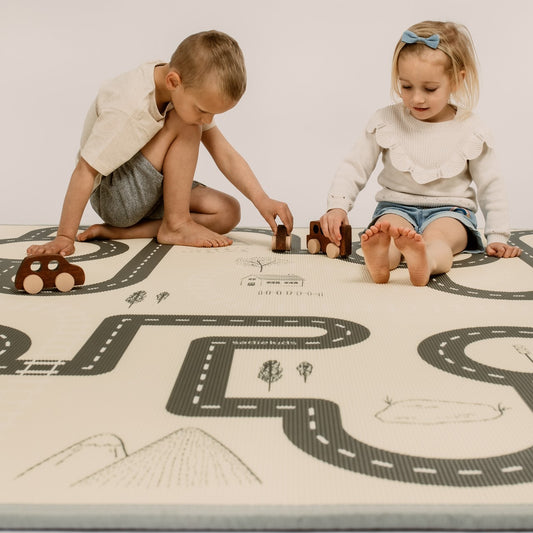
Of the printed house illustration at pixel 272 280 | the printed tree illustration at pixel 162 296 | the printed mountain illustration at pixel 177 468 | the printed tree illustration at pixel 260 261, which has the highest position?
the printed mountain illustration at pixel 177 468

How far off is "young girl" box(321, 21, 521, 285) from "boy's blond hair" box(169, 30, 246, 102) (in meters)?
0.32

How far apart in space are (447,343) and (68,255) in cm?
80

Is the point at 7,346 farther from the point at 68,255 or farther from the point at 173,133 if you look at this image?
the point at 173,133

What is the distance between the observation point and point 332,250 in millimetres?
1514

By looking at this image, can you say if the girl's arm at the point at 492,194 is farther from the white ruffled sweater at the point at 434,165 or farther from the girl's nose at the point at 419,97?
the girl's nose at the point at 419,97

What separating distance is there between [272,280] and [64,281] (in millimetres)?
345

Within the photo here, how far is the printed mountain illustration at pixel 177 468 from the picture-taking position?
667mm

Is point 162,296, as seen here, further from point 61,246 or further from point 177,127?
point 177,127

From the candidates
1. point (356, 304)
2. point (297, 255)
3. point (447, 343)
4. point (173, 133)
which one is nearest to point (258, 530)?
point (447, 343)

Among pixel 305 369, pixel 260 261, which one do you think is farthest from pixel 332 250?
pixel 305 369

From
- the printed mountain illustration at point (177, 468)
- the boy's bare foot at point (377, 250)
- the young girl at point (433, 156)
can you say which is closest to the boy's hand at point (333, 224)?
the young girl at point (433, 156)

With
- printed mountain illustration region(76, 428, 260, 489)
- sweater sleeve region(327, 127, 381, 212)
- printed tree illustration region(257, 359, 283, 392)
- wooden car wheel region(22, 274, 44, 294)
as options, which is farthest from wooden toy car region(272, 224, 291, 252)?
printed mountain illustration region(76, 428, 260, 489)

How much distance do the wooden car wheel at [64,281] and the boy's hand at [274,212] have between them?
0.49m

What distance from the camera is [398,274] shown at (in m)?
1.39
